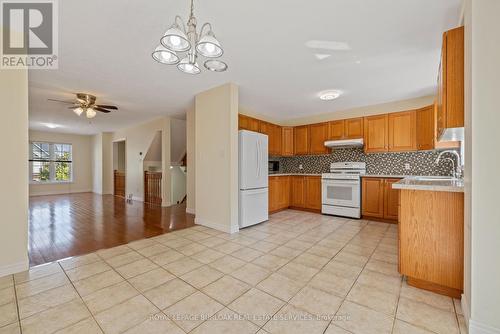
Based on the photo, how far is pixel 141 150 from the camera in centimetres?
665

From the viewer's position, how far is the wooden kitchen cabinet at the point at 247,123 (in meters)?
4.34

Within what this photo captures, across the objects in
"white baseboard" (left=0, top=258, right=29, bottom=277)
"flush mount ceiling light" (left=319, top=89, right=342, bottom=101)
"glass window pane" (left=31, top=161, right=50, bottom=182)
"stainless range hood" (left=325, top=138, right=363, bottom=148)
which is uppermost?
"flush mount ceiling light" (left=319, top=89, right=342, bottom=101)

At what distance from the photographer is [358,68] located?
2898 mm

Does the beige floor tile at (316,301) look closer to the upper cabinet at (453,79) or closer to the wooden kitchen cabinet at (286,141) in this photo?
the upper cabinet at (453,79)

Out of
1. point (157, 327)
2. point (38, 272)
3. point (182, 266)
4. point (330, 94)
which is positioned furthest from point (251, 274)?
point (330, 94)

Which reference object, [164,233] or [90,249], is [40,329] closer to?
[90,249]

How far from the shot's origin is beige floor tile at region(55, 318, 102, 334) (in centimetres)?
132

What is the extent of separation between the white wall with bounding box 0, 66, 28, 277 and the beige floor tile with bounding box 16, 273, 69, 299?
Answer: 1.30ft

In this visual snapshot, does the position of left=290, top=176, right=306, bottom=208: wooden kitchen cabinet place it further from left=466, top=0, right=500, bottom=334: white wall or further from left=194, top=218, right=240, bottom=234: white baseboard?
left=466, top=0, right=500, bottom=334: white wall

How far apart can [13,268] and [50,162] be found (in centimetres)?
840

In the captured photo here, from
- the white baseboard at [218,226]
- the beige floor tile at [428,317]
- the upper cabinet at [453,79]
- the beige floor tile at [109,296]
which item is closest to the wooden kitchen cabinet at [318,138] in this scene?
the white baseboard at [218,226]

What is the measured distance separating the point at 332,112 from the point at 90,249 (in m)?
5.43

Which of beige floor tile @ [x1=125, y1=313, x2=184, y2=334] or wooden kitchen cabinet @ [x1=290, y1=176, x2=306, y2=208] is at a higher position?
wooden kitchen cabinet @ [x1=290, y1=176, x2=306, y2=208]

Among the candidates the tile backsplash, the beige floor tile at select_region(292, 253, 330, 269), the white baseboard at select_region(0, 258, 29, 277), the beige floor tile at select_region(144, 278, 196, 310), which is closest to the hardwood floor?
the white baseboard at select_region(0, 258, 29, 277)
